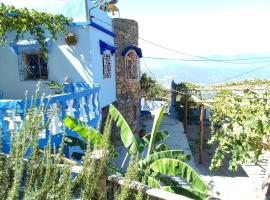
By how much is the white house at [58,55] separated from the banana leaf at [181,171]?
5.99 metres

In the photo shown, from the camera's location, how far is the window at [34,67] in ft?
36.6

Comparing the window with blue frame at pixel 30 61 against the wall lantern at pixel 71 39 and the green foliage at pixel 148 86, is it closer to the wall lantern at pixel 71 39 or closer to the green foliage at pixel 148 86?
the wall lantern at pixel 71 39

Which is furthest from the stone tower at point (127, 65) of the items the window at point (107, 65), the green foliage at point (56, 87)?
the green foliage at point (56, 87)

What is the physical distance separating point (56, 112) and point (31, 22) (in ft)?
14.2

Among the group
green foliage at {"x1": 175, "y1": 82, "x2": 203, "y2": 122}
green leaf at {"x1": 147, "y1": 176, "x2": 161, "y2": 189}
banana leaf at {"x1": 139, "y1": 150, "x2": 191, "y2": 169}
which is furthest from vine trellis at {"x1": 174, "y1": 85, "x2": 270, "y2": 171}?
green foliage at {"x1": 175, "y1": 82, "x2": 203, "y2": 122}

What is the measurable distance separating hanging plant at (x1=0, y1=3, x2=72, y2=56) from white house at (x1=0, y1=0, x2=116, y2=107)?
583 mm

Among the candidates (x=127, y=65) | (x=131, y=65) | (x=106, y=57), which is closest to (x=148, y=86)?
(x=131, y=65)

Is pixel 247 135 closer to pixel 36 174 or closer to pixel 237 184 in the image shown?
pixel 36 174

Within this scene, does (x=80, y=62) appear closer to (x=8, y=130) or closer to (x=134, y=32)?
(x=8, y=130)

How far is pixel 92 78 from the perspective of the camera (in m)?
10.9

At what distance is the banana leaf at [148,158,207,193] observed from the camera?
5543 mm

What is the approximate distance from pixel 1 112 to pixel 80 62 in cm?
517

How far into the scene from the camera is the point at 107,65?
13.4m

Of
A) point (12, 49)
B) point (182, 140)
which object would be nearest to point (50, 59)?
point (12, 49)
